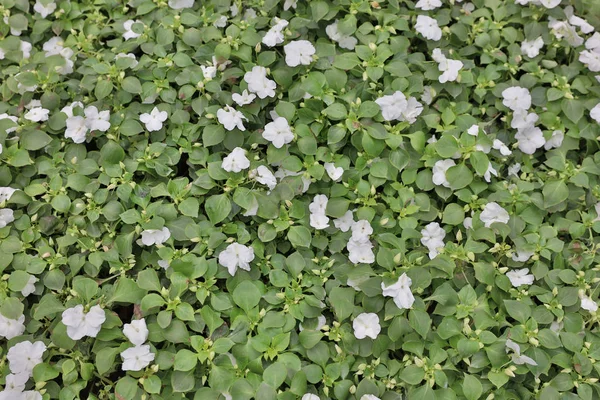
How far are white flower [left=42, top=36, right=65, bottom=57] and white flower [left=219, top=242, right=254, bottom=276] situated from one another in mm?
1333

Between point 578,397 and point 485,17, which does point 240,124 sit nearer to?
point 485,17

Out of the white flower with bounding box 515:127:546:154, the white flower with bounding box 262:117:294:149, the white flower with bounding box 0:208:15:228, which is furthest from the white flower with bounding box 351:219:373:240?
the white flower with bounding box 0:208:15:228

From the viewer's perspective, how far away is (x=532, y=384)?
1.91 metres

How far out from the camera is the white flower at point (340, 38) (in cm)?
246

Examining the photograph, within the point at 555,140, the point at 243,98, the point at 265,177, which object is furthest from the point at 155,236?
the point at 555,140

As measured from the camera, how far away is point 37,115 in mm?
2281

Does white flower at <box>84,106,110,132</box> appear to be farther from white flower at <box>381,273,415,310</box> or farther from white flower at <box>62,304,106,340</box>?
white flower at <box>381,273,415,310</box>

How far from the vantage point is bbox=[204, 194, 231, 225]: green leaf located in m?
2.05

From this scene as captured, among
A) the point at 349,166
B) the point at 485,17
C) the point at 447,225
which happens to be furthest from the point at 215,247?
the point at 485,17

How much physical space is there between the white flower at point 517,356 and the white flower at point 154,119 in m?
1.56

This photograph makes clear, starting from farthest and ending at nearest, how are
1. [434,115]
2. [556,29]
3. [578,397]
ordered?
[556,29] → [434,115] → [578,397]

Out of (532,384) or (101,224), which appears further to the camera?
(101,224)

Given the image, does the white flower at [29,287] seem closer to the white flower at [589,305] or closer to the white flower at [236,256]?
the white flower at [236,256]

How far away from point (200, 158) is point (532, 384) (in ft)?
4.87
